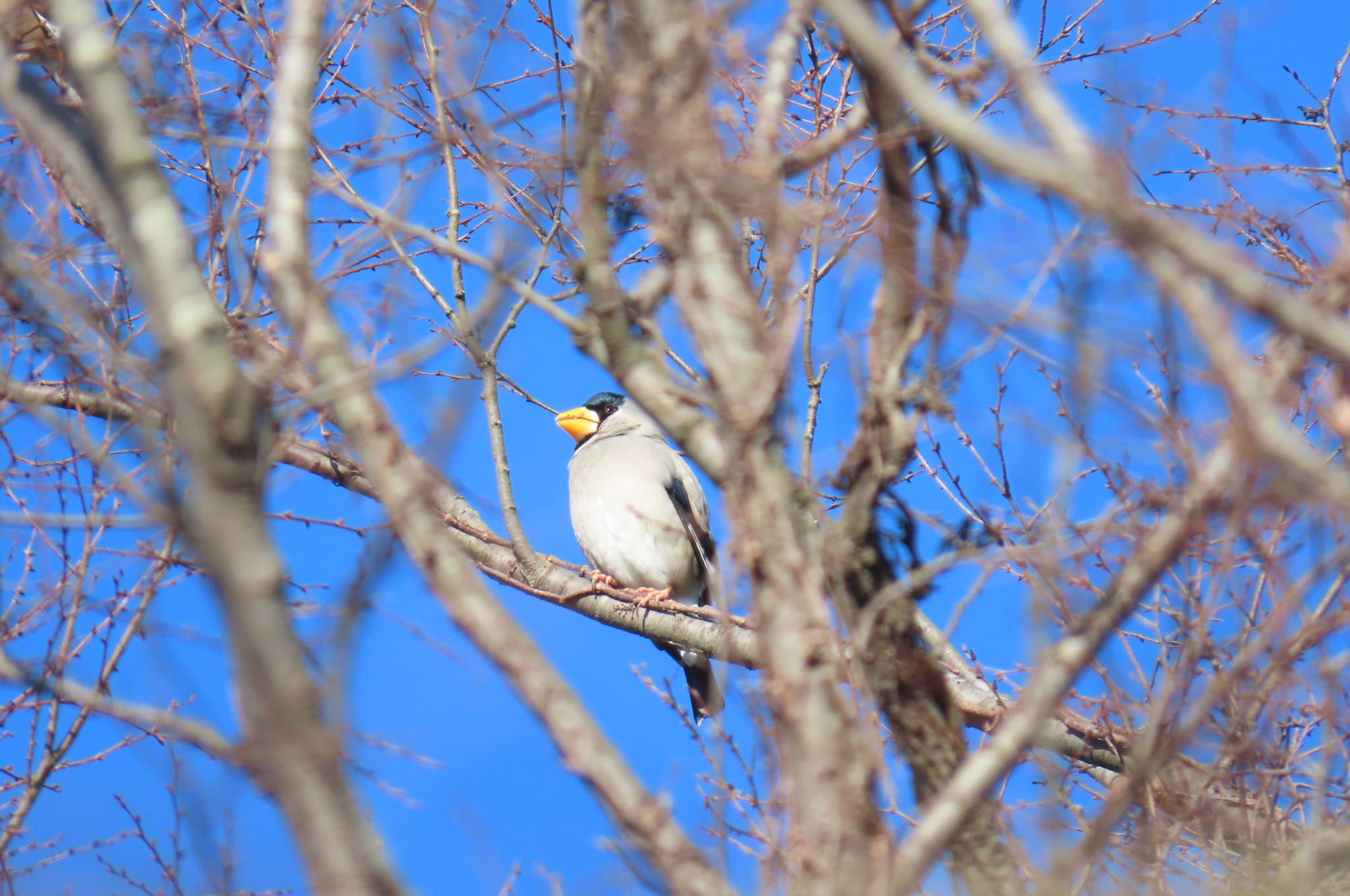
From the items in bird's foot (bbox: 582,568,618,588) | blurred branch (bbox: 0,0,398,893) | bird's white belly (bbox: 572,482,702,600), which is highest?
bird's white belly (bbox: 572,482,702,600)

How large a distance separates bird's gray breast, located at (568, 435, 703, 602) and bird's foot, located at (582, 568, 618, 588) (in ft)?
0.27

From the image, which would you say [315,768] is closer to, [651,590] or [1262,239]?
[1262,239]

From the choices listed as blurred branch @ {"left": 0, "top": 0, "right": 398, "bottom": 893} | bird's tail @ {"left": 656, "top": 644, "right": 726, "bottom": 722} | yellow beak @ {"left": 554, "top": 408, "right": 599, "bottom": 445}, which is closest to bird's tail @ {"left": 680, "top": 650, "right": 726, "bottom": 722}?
bird's tail @ {"left": 656, "top": 644, "right": 726, "bottom": 722}

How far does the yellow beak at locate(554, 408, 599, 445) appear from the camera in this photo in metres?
10.2

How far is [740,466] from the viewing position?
2.49 m

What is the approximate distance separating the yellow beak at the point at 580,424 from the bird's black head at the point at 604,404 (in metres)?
0.05

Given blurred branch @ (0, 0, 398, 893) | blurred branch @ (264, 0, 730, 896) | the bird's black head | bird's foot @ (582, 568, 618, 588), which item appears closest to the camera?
blurred branch @ (0, 0, 398, 893)

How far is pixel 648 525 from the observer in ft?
25.9

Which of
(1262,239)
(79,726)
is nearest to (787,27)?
(1262,239)

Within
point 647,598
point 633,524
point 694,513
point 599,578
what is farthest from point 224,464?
point 694,513

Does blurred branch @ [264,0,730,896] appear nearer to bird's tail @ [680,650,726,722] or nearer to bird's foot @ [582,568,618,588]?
bird's foot @ [582,568,618,588]

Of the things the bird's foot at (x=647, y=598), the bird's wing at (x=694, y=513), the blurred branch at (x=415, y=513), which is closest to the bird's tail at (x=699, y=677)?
the bird's wing at (x=694, y=513)

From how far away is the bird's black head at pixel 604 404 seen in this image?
10.2m

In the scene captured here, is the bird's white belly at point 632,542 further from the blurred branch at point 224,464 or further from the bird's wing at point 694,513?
the blurred branch at point 224,464
